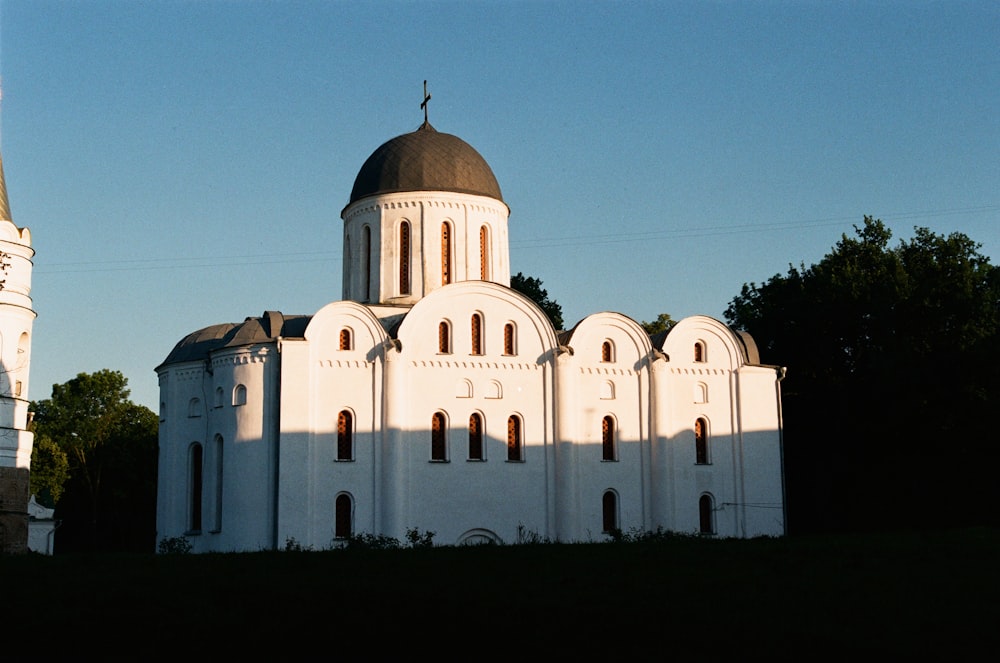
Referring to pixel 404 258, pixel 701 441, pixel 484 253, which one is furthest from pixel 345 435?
pixel 701 441

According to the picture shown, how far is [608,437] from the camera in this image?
33344 millimetres

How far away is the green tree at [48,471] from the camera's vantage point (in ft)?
163

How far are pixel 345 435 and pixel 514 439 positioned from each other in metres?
4.48

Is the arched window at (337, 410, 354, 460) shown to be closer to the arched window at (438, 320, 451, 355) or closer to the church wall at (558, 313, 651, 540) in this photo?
the arched window at (438, 320, 451, 355)

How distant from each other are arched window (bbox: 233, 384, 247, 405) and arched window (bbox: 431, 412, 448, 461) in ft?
15.7

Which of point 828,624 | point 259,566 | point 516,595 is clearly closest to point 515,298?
point 259,566

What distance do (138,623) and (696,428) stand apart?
72.2ft

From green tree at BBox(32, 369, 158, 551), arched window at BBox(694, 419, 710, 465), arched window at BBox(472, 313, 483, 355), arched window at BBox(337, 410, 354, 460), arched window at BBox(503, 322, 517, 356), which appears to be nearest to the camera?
arched window at BBox(337, 410, 354, 460)

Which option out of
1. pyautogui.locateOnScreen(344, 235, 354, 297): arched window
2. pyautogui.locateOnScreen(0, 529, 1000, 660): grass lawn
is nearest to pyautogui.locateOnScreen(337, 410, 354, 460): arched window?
pyautogui.locateOnScreen(344, 235, 354, 297): arched window

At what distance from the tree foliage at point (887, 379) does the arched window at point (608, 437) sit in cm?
873

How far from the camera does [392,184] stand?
116 feet

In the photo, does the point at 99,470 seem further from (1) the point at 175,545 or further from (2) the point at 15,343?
(2) the point at 15,343

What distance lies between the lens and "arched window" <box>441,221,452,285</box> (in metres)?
34.8

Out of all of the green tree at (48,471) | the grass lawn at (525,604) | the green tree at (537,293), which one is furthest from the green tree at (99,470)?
the grass lawn at (525,604)
